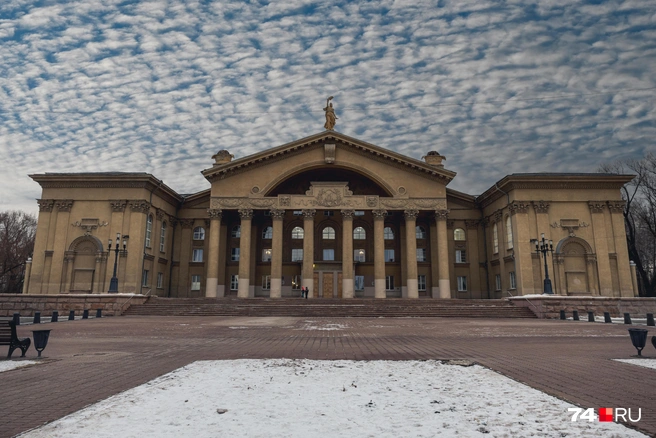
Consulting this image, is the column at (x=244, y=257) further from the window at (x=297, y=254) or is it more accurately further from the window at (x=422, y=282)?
the window at (x=422, y=282)

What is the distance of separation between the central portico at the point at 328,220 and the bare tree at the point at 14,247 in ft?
95.8

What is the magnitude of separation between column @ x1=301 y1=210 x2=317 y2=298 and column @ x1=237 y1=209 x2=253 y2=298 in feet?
16.0

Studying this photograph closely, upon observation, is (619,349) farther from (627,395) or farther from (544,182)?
(544,182)

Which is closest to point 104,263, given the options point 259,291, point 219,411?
point 259,291

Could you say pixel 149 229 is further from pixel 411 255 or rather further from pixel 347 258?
pixel 411 255

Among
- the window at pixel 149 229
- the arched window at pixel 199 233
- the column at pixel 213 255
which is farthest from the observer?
the arched window at pixel 199 233

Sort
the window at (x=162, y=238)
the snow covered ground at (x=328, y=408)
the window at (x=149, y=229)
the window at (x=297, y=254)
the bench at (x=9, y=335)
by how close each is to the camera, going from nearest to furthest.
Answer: the snow covered ground at (x=328, y=408), the bench at (x=9, y=335), the window at (x=149, y=229), the window at (x=162, y=238), the window at (x=297, y=254)

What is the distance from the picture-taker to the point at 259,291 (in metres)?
43.2

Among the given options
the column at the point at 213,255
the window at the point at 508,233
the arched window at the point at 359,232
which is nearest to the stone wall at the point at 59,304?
the column at the point at 213,255

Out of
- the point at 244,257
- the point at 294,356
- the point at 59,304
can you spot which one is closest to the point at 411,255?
the point at 244,257

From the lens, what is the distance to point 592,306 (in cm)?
2764

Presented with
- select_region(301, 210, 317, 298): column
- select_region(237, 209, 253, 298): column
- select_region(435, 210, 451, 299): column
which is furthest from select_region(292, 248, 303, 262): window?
select_region(435, 210, 451, 299): column

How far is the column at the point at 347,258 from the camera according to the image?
3731cm

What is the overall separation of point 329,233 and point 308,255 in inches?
295
